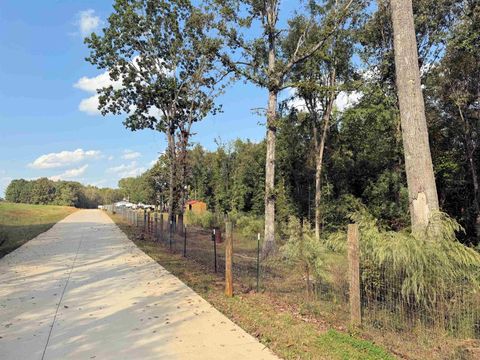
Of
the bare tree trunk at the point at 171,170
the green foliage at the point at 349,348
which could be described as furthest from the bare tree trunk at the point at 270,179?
the bare tree trunk at the point at 171,170

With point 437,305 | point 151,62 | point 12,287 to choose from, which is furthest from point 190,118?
point 437,305

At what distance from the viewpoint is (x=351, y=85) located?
942 inches

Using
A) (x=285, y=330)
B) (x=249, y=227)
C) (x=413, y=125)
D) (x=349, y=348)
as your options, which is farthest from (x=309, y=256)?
(x=249, y=227)

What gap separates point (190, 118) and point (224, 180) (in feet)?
104

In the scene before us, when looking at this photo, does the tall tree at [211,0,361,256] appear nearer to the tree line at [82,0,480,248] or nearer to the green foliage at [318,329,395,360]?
the tree line at [82,0,480,248]

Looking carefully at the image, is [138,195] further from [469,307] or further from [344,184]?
[469,307]

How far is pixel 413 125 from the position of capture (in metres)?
6.91

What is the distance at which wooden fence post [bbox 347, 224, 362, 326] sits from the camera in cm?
546

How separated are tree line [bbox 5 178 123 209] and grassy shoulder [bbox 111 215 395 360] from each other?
138 metres

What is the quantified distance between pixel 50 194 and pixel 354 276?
149 metres

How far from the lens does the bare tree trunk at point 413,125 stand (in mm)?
6543

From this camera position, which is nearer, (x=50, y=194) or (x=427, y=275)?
(x=427, y=275)

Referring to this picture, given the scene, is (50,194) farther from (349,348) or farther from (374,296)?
(349,348)

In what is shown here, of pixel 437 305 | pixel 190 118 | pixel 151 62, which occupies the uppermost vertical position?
pixel 151 62
